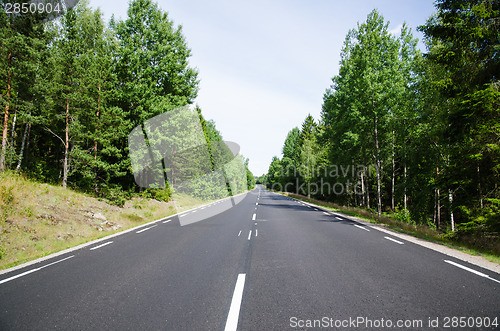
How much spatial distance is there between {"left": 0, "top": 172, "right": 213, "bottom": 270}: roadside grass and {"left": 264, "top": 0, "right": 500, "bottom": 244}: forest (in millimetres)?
15045

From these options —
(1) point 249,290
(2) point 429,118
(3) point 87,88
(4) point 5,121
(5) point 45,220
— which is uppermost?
(3) point 87,88

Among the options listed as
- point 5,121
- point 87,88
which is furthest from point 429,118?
point 5,121

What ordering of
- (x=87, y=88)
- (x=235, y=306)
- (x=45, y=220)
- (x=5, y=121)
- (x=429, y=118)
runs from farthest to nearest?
(x=429, y=118) → (x=87, y=88) → (x=5, y=121) → (x=45, y=220) → (x=235, y=306)

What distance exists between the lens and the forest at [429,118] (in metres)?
9.20

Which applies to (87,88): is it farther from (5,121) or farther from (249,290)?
(249,290)

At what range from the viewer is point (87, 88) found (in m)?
15.4

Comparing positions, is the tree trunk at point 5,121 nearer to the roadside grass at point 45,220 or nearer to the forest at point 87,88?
the forest at point 87,88

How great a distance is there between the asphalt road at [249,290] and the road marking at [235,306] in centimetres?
2

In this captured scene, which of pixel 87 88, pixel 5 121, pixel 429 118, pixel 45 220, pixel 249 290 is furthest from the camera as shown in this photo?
pixel 429 118

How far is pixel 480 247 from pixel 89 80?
71.2 feet

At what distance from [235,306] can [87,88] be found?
17492 millimetres

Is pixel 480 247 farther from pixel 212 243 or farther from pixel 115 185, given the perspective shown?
pixel 115 185

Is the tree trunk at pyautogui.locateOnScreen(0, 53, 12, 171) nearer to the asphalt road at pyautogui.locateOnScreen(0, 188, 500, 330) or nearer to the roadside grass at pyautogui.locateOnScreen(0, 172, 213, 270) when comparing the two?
the roadside grass at pyautogui.locateOnScreen(0, 172, 213, 270)

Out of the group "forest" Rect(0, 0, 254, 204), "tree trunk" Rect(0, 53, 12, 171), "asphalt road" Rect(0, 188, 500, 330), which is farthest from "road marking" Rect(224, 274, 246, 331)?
"tree trunk" Rect(0, 53, 12, 171)
